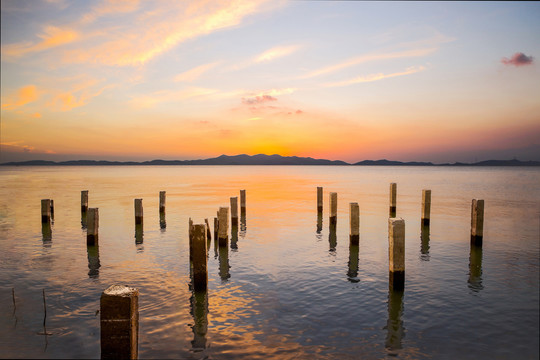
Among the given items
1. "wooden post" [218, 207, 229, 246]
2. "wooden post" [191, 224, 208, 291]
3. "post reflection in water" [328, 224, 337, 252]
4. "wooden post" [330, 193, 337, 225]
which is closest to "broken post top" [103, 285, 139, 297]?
"wooden post" [191, 224, 208, 291]

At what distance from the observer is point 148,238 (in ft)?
63.2

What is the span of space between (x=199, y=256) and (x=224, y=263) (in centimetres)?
458

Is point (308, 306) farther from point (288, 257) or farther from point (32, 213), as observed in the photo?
point (32, 213)

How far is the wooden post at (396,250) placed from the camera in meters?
10.4

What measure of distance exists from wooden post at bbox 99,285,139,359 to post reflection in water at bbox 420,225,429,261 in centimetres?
1290

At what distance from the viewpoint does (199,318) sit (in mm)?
8938

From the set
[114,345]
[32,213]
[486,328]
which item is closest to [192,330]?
[114,345]

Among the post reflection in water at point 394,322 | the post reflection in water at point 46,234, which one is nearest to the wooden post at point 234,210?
the post reflection in water at point 46,234

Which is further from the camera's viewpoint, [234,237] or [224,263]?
[234,237]

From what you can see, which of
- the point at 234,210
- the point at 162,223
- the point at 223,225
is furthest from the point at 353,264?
the point at 162,223

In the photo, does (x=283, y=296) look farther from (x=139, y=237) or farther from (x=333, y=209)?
(x=333, y=209)

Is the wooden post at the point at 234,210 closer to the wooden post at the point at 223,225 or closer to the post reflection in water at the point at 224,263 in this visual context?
the post reflection in water at the point at 224,263

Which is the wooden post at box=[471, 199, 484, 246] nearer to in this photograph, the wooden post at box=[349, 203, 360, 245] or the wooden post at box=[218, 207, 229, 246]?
the wooden post at box=[349, 203, 360, 245]

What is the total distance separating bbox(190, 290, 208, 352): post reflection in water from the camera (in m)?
7.73
